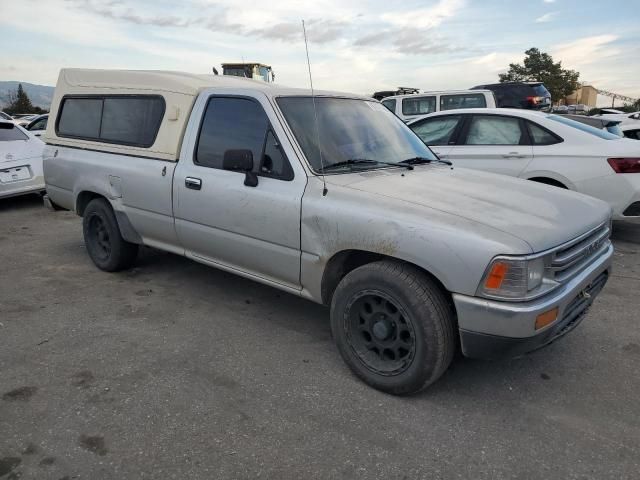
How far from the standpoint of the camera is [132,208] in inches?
178

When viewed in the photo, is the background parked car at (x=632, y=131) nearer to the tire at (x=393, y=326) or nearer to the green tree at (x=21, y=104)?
the tire at (x=393, y=326)

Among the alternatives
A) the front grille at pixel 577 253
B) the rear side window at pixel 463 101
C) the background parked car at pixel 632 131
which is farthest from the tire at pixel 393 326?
the rear side window at pixel 463 101

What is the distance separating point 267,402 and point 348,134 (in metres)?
1.95

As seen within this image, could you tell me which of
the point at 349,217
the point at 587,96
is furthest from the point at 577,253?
the point at 587,96

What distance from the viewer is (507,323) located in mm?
2500

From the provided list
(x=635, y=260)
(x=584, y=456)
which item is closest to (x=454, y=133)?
(x=635, y=260)

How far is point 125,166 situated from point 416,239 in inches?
116

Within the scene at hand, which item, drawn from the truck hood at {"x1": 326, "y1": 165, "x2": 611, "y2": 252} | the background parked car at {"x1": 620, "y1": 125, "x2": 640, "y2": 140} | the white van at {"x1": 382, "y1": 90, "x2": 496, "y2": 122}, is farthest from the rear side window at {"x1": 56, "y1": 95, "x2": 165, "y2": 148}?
the background parked car at {"x1": 620, "y1": 125, "x2": 640, "y2": 140}

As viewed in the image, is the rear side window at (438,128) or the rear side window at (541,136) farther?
the rear side window at (438,128)

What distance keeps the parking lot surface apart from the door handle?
103cm

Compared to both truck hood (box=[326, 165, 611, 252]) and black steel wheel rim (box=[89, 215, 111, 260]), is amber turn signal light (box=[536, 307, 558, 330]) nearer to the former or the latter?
truck hood (box=[326, 165, 611, 252])

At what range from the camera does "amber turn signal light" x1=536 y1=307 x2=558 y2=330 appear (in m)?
2.54

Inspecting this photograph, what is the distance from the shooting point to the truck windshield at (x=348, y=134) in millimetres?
3465

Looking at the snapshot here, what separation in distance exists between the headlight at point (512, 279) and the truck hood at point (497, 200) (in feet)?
0.40
